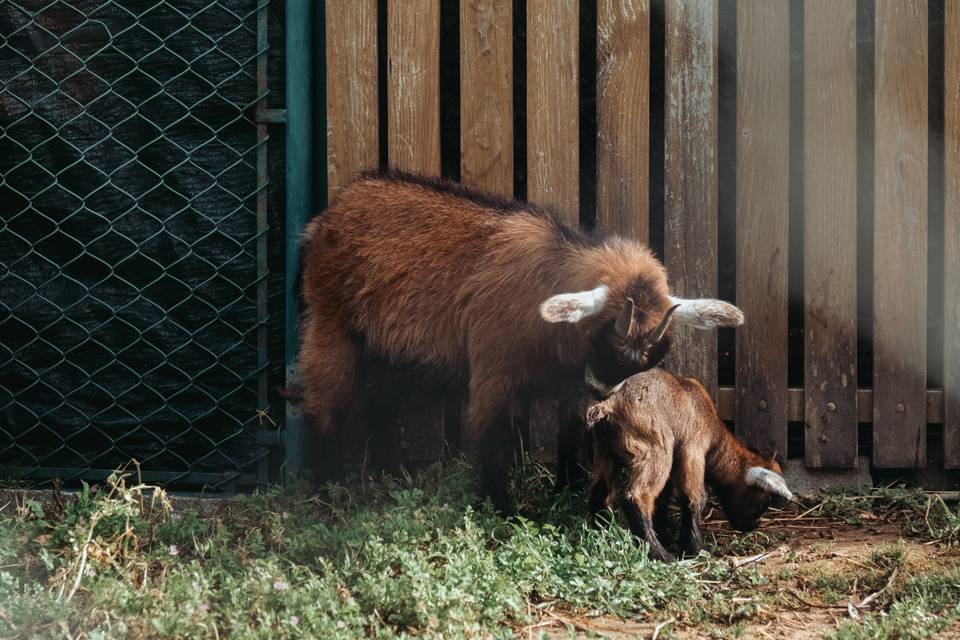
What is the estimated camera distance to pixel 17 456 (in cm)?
490

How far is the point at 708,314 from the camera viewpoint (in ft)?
13.3

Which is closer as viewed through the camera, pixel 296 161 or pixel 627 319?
pixel 627 319

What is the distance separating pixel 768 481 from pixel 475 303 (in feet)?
4.30

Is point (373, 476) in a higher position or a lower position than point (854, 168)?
lower

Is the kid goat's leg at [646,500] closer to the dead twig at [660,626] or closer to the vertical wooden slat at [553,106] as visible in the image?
the dead twig at [660,626]

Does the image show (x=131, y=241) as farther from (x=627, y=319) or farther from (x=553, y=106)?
(x=627, y=319)

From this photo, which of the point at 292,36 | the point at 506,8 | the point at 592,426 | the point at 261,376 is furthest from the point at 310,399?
the point at 506,8

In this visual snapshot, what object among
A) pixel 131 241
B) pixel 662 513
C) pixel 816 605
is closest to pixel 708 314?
pixel 662 513

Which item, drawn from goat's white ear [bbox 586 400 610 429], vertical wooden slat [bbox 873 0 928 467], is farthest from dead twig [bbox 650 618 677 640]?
vertical wooden slat [bbox 873 0 928 467]

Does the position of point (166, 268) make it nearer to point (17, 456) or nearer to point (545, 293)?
point (17, 456)

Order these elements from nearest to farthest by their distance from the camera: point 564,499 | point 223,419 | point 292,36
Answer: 1. point 564,499
2. point 292,36
3. point 223,419

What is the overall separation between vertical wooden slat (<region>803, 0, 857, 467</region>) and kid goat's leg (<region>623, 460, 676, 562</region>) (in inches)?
39.0

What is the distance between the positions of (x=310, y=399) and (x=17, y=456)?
4.59 feet

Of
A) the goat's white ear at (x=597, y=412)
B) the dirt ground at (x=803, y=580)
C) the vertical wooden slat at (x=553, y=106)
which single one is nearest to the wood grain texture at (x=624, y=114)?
the vertical wooden slat at (x=553, y=106)
